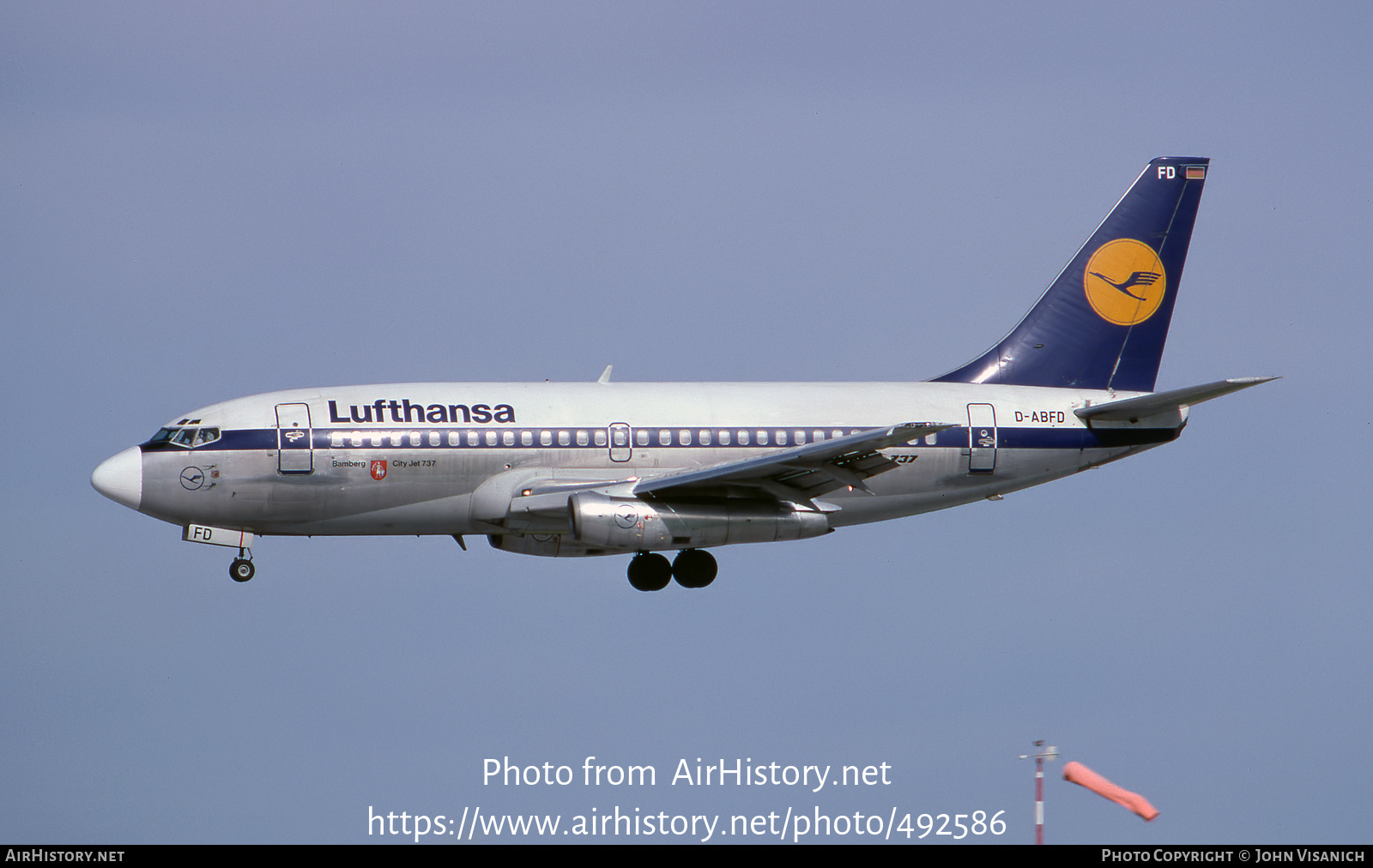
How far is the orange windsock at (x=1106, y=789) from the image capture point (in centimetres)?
2952

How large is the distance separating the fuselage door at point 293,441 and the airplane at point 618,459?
0.14 feet

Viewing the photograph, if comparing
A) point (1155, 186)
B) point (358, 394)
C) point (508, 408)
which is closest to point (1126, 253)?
point (1155, 186)

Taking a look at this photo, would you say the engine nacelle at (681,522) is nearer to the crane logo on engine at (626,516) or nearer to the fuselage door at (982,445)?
the crane logo on engine at (626,516)

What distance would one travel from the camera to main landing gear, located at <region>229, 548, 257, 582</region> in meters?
44.2

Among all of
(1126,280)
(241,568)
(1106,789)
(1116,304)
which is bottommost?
(1106,789)

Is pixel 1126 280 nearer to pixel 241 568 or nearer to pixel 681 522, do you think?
pixel 681 522

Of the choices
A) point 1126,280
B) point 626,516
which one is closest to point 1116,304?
point 1126,280

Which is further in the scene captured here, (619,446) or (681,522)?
(619,446)

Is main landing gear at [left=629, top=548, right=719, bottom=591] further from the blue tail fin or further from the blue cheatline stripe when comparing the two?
the blue tail fin

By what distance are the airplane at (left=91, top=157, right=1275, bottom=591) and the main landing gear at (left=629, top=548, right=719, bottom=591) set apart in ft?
0.15

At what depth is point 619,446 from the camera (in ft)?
145

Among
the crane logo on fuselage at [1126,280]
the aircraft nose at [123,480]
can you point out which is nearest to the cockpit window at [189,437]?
the aircraft nose at [123,480]

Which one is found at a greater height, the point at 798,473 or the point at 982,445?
the point at 982,445

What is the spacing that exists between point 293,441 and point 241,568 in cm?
351
